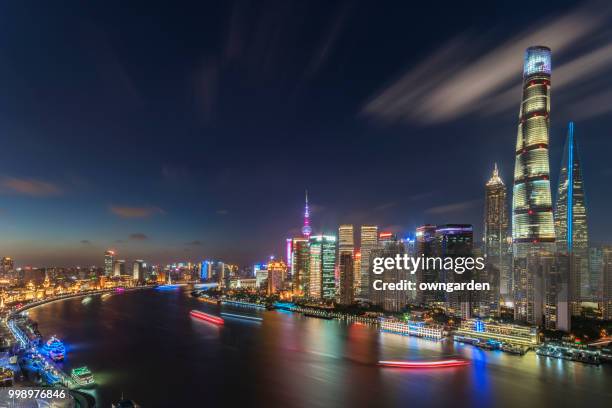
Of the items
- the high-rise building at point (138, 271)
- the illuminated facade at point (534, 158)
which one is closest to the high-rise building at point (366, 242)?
the illuminated facade at point (534, 158)

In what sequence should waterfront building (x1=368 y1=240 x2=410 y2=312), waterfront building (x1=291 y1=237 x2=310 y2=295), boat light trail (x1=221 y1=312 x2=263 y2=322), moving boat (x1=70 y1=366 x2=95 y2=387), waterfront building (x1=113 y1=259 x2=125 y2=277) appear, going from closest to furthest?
moving boat (x1=70 y1=366 x2=95 y2=387)
boat light trail (x1=221 y1=312 x2=263 y2=322)
waterfront building (x1=368 y1=240 x2=410 y2=312)
waterfront building (x1=291 y1=237 x2=310 y2=295)
waterfront building (x1=113 y1=259 x2=125 y2=277)

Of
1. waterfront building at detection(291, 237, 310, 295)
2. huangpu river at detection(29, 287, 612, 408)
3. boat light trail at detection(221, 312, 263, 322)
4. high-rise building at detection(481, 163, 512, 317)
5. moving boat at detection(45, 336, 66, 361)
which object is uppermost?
high-rise building at detection(481, 163, 512, 317)

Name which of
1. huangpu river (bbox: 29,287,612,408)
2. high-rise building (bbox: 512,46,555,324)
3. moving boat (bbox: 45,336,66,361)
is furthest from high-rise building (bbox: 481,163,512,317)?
moving boat (bbox: 45,336,66,361)

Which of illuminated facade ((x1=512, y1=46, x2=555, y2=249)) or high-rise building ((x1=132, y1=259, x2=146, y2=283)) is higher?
illuminated facade ((x1=512, y1=46, x2=555, y2=249))

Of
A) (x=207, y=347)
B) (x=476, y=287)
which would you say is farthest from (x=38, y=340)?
(x=476, y=287)

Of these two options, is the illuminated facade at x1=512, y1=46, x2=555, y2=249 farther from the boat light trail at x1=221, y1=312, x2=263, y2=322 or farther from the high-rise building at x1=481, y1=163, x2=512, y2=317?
the boat light trail at x1=221, y1=312, x2=263, y2=322

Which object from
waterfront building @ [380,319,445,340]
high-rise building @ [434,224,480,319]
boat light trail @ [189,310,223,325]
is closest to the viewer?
waterfront building @ [380,319,445,340]
